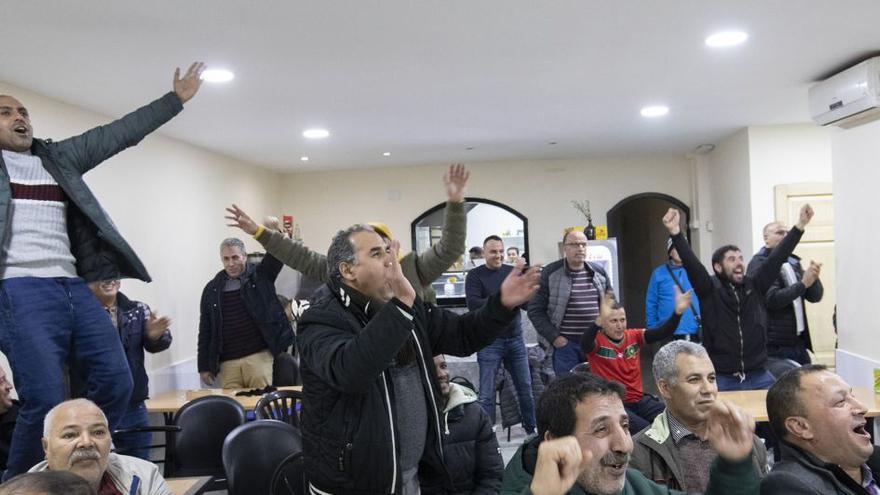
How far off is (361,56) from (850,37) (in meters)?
2.99

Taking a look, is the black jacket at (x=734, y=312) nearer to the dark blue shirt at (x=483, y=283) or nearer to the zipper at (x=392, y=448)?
the dark blue shirt at (x=483, y=283)

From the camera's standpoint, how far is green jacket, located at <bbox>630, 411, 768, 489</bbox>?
247 cm

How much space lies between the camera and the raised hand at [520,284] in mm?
2203

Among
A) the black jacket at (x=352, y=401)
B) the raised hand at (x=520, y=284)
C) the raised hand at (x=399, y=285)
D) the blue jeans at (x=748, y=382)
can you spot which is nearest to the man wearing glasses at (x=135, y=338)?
the black jacket at (x=352, y=401)

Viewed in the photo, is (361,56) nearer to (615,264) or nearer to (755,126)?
(755,126)

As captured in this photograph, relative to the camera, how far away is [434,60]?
4793 millimetres

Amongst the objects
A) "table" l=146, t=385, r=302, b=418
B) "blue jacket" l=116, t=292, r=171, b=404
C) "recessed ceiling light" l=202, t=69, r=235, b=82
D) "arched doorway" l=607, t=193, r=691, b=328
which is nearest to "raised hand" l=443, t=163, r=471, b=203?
"table" l=146, t=385, r=302, b=418

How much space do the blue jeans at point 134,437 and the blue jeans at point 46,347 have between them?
2.69 feet

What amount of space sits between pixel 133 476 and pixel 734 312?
11.6ft

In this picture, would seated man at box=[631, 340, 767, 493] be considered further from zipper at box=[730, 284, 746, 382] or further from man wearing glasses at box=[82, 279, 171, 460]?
man wearing glasses at box=[82, 279, 171, 460]

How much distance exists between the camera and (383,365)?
1.95 meters

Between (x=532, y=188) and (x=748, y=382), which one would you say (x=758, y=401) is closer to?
(x=748, y=382)

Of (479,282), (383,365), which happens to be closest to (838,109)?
(479,282)

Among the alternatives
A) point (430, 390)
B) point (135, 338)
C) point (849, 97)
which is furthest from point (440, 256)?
point (849, 97)
